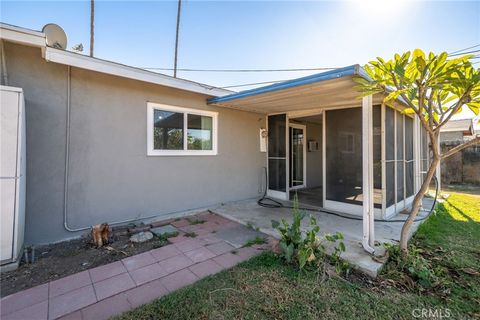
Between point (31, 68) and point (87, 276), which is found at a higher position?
point (31, 68)

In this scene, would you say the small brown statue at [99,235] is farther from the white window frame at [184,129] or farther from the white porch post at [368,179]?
the white porch post at [368,179]

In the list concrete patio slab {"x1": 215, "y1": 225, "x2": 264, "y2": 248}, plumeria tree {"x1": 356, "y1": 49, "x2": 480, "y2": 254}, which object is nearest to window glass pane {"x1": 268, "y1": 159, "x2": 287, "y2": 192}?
concrete patio slab {"x1": 215, "y1": 225, "x2": 264, "y2": 248}

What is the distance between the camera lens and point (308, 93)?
389cm

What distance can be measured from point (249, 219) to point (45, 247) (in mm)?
3288

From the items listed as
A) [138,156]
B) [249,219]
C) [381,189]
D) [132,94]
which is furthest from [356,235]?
[132,94]

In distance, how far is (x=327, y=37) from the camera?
7.25m

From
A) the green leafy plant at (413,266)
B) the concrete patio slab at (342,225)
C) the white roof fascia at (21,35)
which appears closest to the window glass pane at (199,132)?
the concrete patio slab at (342,225)

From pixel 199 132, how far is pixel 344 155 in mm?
3227

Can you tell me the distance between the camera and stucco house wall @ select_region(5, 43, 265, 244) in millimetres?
3207

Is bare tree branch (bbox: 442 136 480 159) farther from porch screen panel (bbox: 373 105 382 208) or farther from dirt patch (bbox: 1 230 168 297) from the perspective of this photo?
dirt patch (bbox: 1 230 168 297)

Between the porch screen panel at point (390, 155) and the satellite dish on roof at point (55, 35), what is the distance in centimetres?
575

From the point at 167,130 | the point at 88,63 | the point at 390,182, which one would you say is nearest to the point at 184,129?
the point at 167,130

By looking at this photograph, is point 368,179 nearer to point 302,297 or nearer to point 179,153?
point 302,297

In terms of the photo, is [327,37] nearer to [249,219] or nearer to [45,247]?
[249,219]
